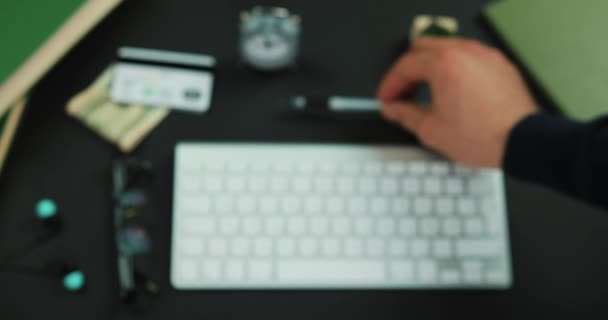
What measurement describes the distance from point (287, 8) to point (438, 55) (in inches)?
9.5

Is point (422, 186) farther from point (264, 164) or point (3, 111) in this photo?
point (3, 111)

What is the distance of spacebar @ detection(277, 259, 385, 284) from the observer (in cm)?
64

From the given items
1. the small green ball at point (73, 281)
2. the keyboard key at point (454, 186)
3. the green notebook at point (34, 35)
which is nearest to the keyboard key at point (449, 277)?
the keyboard key at point (454, 186)

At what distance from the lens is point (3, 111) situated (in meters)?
0.65

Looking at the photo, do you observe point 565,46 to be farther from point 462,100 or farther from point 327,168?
point 327,168

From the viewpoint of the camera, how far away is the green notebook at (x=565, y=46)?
0.69m

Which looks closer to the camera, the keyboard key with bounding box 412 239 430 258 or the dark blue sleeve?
the dark blue sleeve

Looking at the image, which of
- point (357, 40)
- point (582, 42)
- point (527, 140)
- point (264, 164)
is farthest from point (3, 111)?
point (582, 42)

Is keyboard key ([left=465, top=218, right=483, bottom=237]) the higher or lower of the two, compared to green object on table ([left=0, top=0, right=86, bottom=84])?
lower

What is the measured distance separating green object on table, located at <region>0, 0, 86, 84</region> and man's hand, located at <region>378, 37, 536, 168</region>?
0.43 metres

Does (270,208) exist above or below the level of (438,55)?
below

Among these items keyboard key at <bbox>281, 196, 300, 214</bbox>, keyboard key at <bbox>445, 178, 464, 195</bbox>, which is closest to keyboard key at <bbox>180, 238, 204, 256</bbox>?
keyboard key at <bbox>281, 196, 300, 214</bbox>

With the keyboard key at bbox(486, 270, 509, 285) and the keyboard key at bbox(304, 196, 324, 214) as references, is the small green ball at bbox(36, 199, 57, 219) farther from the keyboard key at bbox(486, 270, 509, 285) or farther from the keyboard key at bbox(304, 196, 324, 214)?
the keyboard key at bbox(486, 270, 509, 285)

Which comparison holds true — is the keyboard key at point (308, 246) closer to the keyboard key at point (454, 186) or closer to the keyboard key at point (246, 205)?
the keyboard key at point (246, 205)
